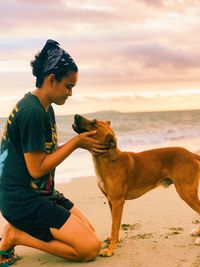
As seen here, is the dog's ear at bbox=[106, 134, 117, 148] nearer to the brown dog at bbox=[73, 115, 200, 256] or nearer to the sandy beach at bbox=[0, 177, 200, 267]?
the brown dog at bbox=[73, 115, 200, 256]

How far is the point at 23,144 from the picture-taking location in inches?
159

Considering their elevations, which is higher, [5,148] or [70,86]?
[70,86]

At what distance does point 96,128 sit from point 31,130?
0.96 m

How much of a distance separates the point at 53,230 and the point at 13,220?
0.41 meters

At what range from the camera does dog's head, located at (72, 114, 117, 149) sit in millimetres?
4691

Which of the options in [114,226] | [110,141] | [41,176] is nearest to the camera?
[41,176]

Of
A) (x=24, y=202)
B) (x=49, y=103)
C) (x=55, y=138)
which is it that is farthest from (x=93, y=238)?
(x=49, y=103)

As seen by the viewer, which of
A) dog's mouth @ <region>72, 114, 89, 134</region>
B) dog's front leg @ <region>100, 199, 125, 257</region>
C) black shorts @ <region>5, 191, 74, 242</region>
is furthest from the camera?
dog's mouth @ <region>72, 114, 89, 134</region>

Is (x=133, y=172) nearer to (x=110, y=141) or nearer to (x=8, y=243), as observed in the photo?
(x=110, y=141)

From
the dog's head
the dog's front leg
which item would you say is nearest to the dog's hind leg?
the dog's front leg

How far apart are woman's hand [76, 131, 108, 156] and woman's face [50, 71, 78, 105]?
17.0 inches

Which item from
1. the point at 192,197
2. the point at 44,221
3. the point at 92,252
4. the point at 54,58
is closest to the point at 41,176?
the point at 44,221

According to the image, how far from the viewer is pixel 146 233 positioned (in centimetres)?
505

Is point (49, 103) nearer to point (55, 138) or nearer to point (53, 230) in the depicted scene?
point (55, 138)
